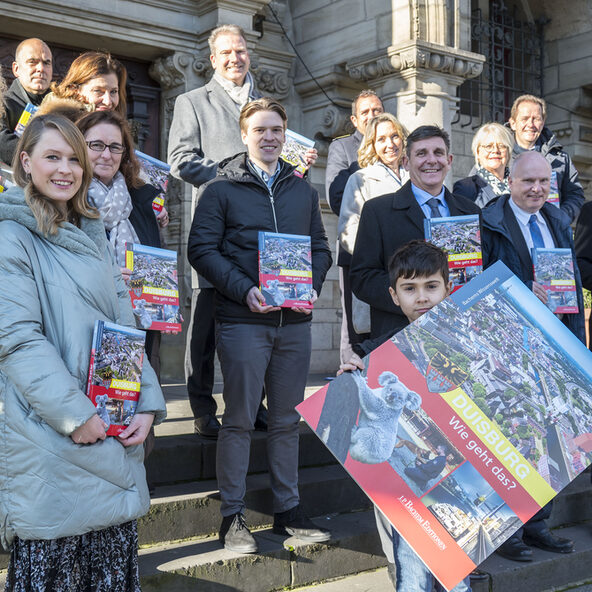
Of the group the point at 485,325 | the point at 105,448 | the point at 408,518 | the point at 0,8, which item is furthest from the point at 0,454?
the point at 0,8

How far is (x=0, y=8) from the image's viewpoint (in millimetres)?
5941

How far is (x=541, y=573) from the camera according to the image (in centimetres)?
389

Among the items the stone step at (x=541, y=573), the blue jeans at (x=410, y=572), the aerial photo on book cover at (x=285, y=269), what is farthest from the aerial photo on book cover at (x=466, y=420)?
the stone step at (x=541, y=573)

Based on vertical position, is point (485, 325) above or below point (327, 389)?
above

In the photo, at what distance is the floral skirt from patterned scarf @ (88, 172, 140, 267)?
1.14 metres

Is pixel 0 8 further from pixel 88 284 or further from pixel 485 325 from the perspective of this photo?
pixel 485 325

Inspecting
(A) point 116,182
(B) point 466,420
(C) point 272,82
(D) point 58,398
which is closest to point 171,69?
(C) point 272,82

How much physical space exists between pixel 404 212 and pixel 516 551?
170 centimetres

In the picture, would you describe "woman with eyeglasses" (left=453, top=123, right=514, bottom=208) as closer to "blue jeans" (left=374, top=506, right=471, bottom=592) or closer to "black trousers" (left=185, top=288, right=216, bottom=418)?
"black trousers" (left=185, top=288, right=216, bottom=418)

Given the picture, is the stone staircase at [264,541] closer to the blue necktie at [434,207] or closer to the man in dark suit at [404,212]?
the man in dark suit at [404,212]

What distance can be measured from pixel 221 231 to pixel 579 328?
190cm

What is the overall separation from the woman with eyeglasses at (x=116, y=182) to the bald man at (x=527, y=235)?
169 cm

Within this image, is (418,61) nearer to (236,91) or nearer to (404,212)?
Answer: (236,91)

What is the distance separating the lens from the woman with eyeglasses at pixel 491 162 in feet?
15.5
